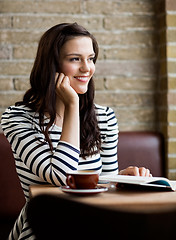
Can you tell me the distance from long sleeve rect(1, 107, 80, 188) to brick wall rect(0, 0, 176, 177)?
0.74m

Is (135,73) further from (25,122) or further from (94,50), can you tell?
(25,122)

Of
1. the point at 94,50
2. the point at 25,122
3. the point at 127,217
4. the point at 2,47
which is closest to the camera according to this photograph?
the point at 127,217

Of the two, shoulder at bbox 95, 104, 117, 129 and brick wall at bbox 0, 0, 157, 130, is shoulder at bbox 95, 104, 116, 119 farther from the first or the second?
brick wall at bbox 0, 0, 157, 130

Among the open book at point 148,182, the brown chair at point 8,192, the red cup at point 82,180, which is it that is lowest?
the brown chair at point 8,192

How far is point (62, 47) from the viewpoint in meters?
1.81

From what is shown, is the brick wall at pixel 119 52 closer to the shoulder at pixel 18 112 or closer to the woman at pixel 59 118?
the woman at pixel 59 118

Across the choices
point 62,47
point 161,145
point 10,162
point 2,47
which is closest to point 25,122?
point 62,47

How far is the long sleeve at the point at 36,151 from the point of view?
147cm

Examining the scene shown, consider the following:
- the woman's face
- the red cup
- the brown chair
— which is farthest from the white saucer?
the brown chair

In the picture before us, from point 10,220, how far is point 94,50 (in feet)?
3.26

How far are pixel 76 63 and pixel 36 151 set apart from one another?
0.49m

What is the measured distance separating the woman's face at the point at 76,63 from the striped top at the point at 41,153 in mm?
220

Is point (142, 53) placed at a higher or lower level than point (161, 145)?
higher

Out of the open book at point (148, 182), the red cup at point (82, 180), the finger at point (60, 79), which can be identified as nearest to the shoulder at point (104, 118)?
the finger at point (60, 79)
